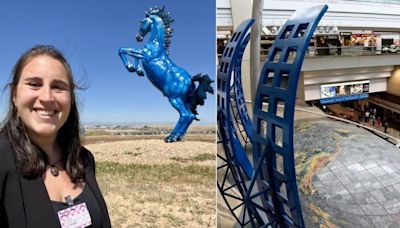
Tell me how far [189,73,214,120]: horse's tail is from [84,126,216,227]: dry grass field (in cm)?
58

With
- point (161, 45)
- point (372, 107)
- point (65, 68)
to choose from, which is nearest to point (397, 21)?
point (372, 107)

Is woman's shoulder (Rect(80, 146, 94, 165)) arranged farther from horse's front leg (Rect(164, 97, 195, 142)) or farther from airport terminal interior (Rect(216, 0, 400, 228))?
horse's front leg (Rect(164, 97, 195, 142))

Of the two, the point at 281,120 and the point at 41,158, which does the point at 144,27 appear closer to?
the point at 281,120

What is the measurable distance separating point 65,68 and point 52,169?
1.00ft

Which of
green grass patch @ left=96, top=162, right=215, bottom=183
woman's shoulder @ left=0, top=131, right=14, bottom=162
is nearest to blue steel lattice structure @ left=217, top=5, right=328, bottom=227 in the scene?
woman's shoulder @ left=0, top=131, right=14, bottom=162

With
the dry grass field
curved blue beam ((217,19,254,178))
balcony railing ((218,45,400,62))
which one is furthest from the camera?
balcony railing ((218,45,400,62))

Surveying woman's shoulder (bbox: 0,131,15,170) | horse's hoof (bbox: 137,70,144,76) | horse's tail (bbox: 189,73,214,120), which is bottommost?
horse's tail (bbox: 189,73,214,120)

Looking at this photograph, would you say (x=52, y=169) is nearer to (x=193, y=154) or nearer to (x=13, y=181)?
(x=13, y=181)

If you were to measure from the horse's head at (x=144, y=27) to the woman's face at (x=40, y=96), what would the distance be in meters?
5.00

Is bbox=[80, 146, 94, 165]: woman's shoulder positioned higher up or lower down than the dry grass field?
higher up

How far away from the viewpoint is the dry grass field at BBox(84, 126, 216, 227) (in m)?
4.83

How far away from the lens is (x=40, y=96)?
1.05 metres

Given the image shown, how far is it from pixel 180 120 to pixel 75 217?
16.8 ft


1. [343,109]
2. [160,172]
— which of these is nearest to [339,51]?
[343,109]
